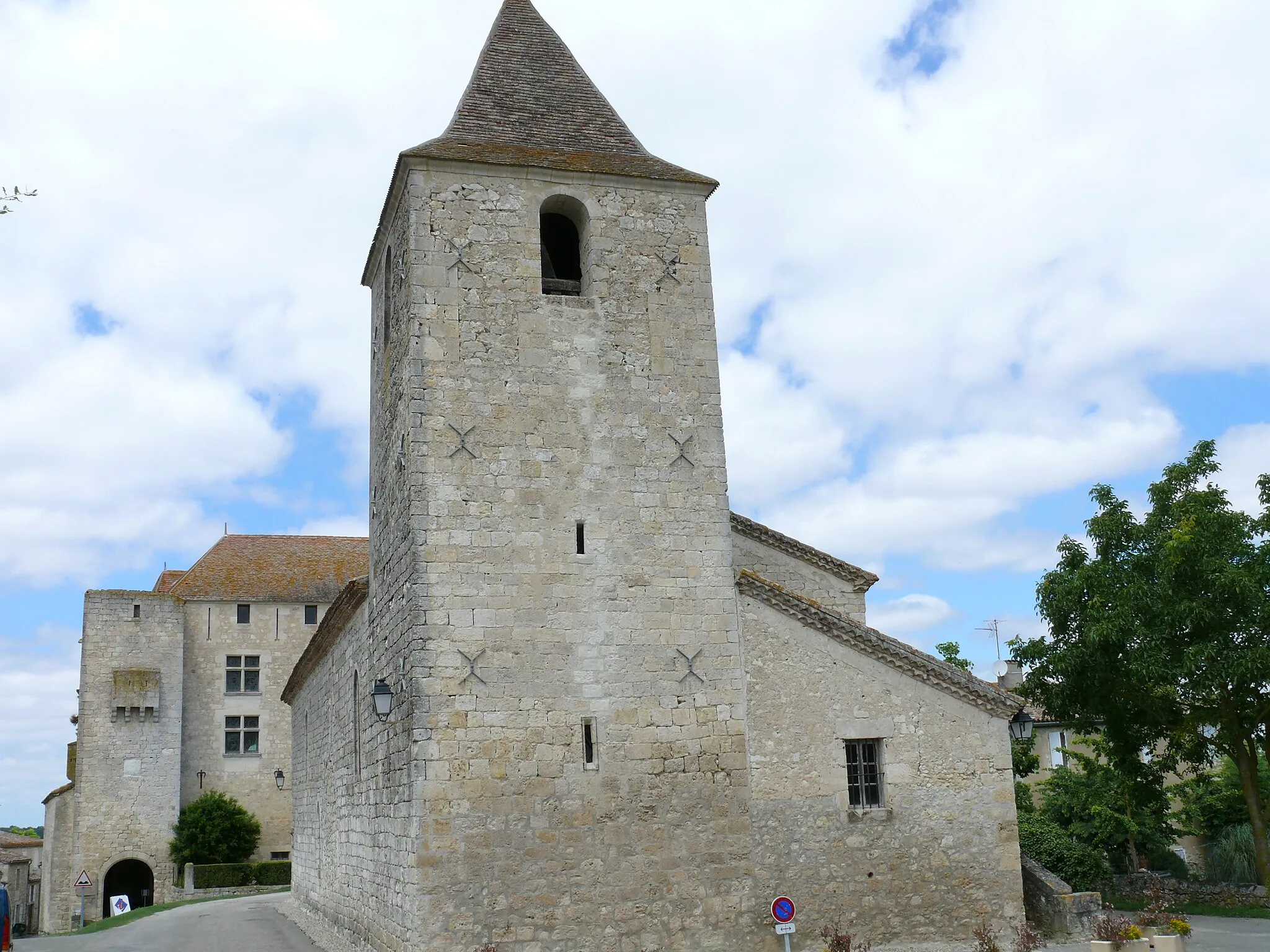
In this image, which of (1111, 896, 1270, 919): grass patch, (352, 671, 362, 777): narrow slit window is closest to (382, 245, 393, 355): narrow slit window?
(352, 671, 362, 777): narrow slit window

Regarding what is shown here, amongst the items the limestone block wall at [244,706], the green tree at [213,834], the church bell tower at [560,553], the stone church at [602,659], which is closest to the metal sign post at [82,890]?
the green tree at [213,834]

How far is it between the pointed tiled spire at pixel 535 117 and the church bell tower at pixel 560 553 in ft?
0.30

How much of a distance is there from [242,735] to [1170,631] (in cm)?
2962

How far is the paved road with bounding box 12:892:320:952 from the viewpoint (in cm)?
1848

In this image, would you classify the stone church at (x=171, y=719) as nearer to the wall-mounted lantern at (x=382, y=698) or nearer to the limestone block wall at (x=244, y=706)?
the limestone block wall at (x=244, y=706)

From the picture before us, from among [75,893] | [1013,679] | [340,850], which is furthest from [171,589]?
[1013,679]

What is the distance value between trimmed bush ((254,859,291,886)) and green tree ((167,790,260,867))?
98 cm

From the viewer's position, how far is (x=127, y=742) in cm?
3534

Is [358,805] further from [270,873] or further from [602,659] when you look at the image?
[270,873]

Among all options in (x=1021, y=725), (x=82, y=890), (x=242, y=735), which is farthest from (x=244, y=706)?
(x=1021, y=725)

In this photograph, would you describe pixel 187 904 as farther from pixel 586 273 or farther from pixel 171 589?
pixel 586 273

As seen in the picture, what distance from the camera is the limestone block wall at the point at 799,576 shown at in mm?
17219

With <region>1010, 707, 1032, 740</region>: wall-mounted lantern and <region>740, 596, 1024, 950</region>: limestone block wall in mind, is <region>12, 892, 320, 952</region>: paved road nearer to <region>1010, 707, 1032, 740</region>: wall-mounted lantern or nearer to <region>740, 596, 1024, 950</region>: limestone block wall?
<region>740, 596, 1024, 950</region>: limestone block wall

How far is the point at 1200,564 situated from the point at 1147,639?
4.87ft
